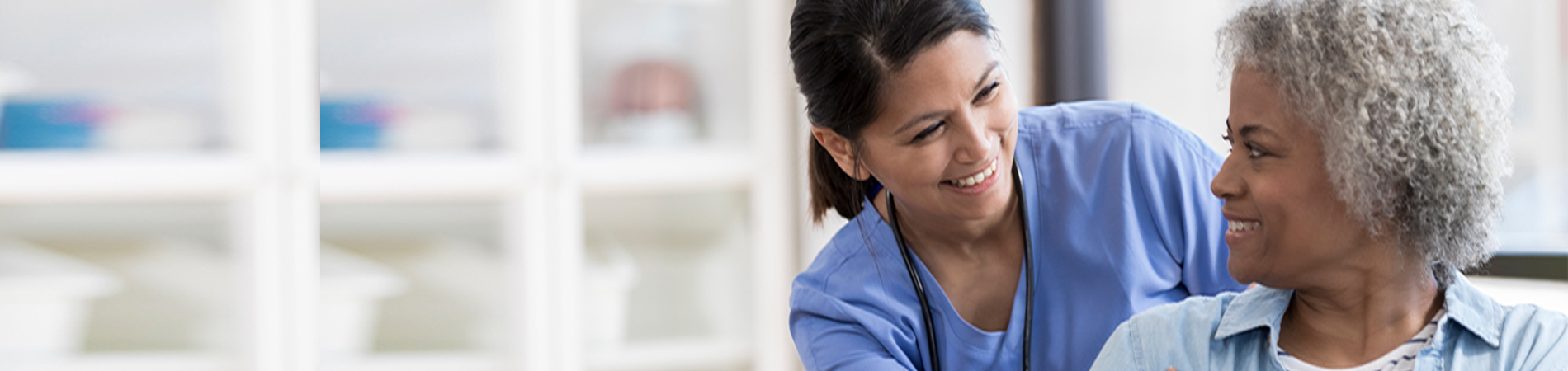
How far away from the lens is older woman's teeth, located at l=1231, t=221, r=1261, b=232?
1.01 metres

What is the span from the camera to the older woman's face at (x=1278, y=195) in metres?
0.96

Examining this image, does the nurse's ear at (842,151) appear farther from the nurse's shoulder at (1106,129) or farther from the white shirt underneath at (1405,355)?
the white shirt underneath at (1405,355)

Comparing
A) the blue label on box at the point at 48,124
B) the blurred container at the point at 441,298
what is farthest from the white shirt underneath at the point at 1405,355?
the blue label on box at the point at 48,124

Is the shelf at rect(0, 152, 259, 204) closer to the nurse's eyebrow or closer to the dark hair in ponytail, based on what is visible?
the dark hair in ponytail

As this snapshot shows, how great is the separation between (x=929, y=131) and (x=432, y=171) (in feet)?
4.75

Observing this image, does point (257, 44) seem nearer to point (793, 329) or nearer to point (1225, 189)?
point (793, 329)

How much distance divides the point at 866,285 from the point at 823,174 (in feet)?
0.59

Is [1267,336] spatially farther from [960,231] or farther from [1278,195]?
[960,231]

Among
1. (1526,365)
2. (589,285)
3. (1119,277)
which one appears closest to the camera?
(1526,365)

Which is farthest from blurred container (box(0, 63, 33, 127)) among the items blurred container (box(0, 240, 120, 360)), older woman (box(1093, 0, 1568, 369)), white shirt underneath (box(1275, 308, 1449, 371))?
white shirt underneath (box(1275, 308, 1449, 371))

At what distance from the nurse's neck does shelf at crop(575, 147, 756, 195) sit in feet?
3.84

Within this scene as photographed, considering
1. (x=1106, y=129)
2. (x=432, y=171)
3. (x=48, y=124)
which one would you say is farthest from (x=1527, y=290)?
(x=48, y=124)

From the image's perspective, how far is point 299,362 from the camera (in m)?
2.23

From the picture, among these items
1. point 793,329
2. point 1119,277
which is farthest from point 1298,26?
point 793,329
